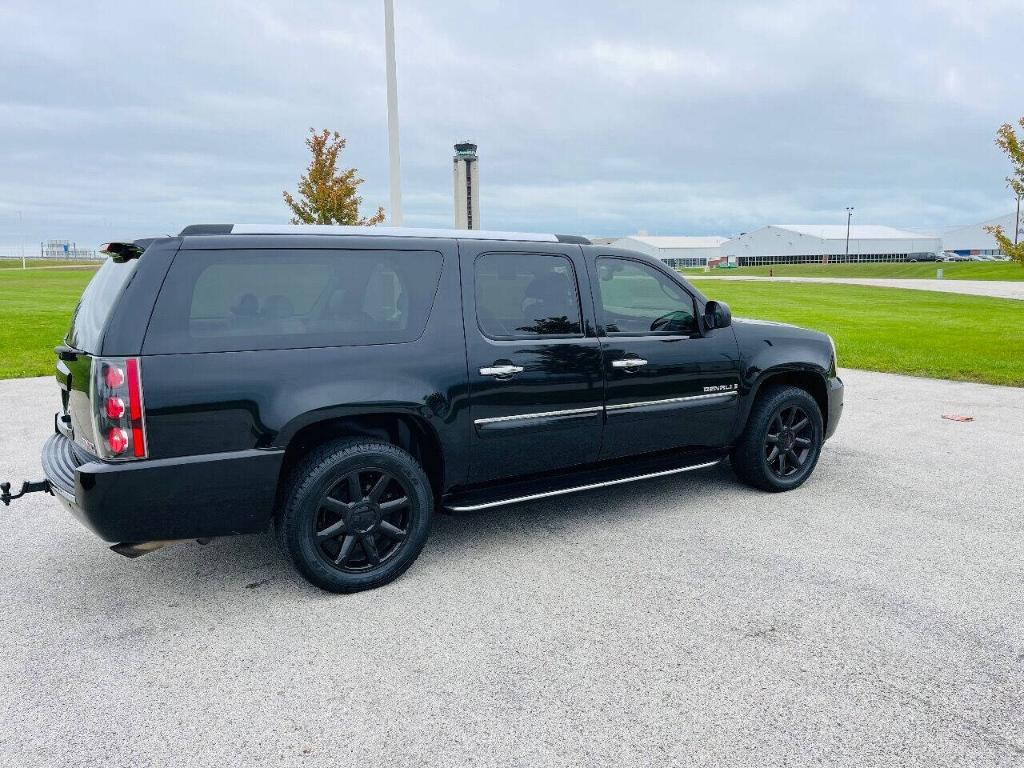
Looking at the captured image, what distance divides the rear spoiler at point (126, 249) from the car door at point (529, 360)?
1578 millimetres

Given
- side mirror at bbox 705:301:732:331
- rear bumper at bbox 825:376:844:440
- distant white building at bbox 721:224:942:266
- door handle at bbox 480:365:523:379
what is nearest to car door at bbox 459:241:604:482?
door handle at bbox 480:365:523:379

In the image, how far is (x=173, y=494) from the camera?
3.35 metres

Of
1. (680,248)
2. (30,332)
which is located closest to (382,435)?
(30,332)

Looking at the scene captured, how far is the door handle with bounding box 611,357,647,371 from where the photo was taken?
178 inches

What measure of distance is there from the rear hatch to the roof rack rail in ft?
1.34

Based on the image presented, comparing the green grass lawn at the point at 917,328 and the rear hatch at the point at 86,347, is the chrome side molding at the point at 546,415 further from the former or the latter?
the green grass lawn at the point at 917,328

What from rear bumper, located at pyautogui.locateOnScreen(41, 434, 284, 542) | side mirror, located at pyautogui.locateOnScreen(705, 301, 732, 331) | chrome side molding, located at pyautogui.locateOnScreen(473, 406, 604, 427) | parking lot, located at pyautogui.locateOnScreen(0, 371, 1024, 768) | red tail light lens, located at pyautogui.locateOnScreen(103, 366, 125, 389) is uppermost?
side mirror, located at pyautogui.locateOnScreen(705, 301, 732, 331)

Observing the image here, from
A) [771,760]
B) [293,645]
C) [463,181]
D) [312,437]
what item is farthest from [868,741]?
[463,181]

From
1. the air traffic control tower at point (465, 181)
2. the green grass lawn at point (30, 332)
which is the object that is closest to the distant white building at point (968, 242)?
the air traffic control tower at point (465, 181)

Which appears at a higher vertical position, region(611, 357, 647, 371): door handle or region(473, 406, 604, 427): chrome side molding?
region(611, 357, 647, 371): door handle

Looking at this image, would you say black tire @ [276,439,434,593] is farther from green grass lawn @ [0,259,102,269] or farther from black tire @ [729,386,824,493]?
green grass lawn @ [0,259,102,269]

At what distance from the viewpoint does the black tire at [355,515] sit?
3.63 meters

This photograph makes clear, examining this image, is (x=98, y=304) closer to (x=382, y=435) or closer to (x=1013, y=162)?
(x=382, y=435)

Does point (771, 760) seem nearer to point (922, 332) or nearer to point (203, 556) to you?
point (203, 556)
